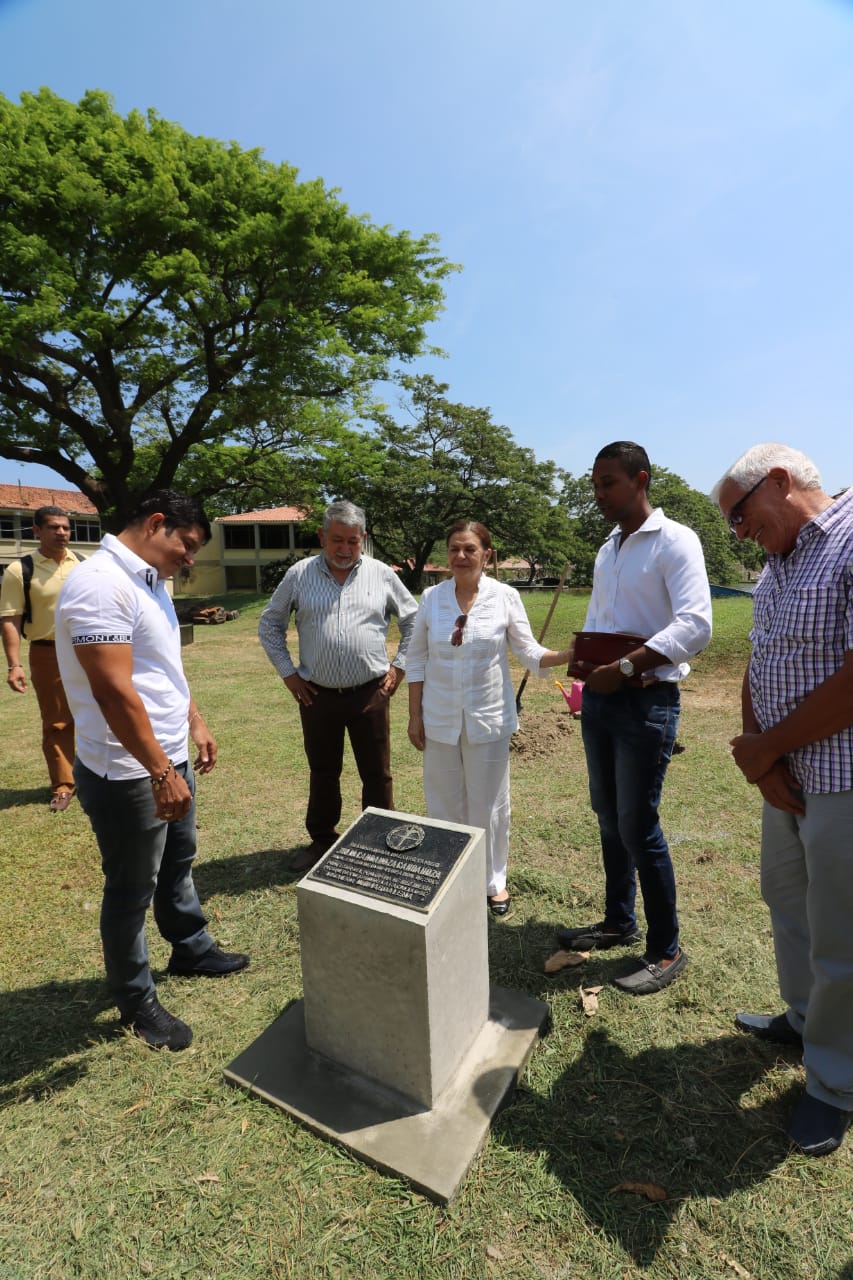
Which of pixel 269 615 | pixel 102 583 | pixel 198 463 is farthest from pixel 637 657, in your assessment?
pixel 198 463

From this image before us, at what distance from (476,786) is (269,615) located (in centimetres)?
169

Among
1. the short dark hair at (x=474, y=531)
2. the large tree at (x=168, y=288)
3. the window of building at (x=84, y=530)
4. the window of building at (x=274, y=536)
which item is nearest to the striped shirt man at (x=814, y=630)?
the short dark hair at (x=474, y=531)

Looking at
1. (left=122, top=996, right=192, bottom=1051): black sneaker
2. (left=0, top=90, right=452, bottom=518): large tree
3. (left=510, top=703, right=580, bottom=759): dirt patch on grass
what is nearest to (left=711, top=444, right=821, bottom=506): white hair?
(left=122, top=996, right=192, bottom=1051): black sneaker

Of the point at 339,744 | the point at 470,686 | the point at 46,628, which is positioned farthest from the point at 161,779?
the point at 46,628

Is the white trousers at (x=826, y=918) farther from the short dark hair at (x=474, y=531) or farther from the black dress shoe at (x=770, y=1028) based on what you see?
the short dark hair at (x=474, y=531)

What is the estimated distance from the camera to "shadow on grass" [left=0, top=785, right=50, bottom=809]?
17.9 ft

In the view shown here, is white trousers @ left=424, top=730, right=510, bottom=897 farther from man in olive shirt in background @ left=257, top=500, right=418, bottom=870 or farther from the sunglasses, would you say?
man in olive shirt in background @ left=257, top=500, right=418, bottom=870

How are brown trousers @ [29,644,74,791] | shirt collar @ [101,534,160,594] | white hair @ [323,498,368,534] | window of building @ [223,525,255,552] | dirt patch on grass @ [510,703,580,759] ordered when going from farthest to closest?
window of building @ [223,525,255,552] < dirt patch on grass @ [510,703,580,759] < brown trousers @ [29,644,74,791] < white hair @ [323,498,368,534] < shirt collar @ [101,534,160,594]

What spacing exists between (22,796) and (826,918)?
5.96 m

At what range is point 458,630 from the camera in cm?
342

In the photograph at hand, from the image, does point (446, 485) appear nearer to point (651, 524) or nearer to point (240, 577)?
point (240, 577)

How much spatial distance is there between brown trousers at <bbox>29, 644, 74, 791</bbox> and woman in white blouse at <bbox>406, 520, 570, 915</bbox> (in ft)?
11.0

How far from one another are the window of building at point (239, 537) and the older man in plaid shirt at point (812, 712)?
129 ft

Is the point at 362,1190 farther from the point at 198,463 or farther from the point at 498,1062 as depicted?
the point at 198,463
